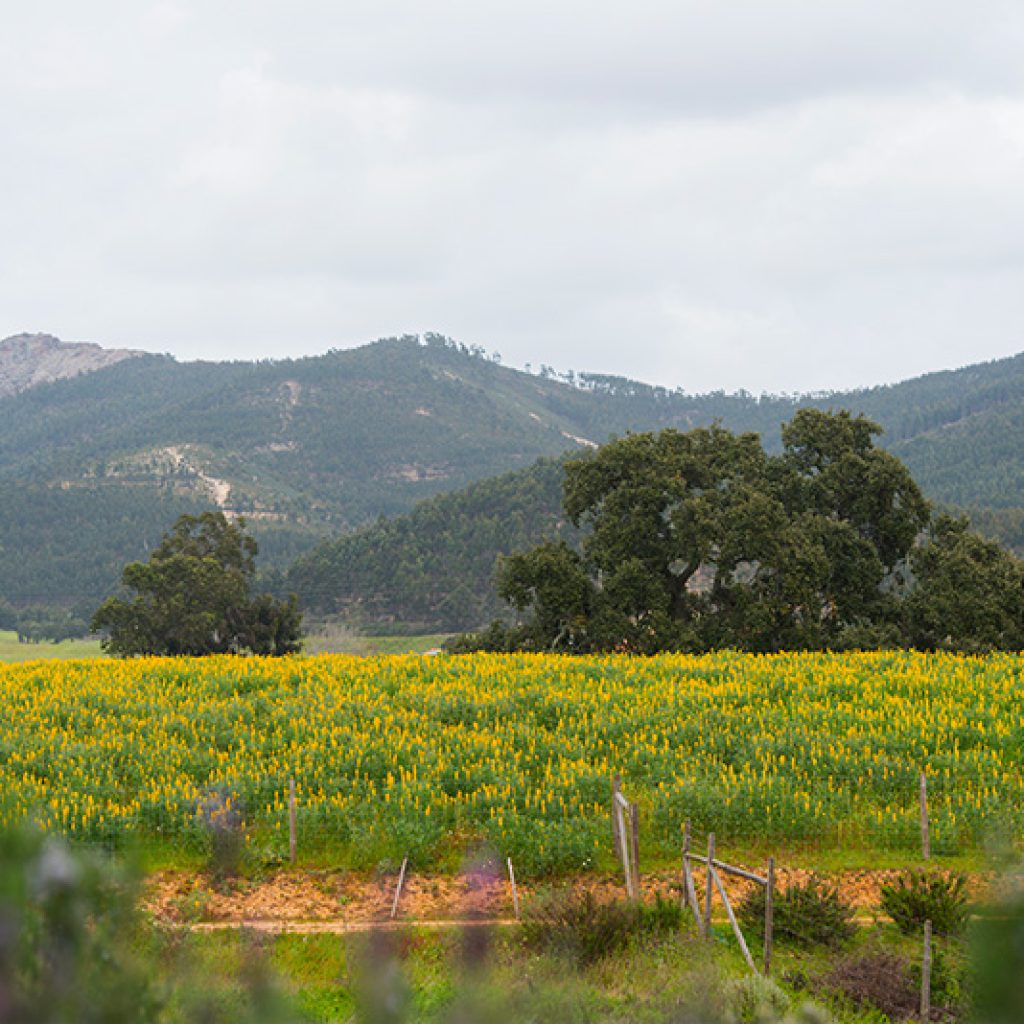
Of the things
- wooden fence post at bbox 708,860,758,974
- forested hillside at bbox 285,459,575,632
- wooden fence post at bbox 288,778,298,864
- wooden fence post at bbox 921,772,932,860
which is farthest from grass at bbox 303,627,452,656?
wooden fence post at bbox 708,860,758,974

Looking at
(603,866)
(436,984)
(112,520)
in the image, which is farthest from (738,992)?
(112,520)

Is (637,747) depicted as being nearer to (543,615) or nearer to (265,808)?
(265,808)

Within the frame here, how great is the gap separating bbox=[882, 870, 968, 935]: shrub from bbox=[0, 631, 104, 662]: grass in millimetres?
91804

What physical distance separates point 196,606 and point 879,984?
3756 cm

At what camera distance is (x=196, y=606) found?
43.3m

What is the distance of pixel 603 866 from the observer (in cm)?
1341

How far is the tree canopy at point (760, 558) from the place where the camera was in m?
29.2

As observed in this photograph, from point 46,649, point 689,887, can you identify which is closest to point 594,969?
point 689,887

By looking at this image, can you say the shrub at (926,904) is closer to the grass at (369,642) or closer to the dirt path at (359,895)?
the dirt path at (359,895)

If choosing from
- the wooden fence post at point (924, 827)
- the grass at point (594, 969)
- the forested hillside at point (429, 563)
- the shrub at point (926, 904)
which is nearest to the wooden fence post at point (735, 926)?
the grass at point (594, 969)

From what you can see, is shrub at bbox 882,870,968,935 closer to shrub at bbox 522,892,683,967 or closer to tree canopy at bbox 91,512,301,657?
shrub at bbox 522,892,683,967

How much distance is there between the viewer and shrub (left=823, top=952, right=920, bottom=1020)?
9680 millimetres

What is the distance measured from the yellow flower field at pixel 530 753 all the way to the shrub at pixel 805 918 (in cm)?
221

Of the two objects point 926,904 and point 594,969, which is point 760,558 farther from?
point 594,969
